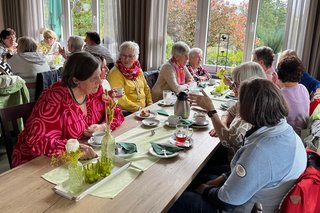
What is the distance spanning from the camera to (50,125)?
1.54 metres

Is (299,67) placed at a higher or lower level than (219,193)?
higher

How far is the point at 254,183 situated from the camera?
3.84 ft

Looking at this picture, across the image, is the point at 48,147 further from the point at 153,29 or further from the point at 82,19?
the point at 82,19

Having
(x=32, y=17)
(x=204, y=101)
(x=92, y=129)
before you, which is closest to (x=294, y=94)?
(x=204, y=101)

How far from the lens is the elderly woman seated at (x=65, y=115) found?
1.45 m

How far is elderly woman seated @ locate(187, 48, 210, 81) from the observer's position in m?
3.77

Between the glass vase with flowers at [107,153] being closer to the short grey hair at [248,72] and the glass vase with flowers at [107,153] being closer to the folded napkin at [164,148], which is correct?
the folded napkin at [164,148]

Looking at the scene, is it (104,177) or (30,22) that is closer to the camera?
(104,177)

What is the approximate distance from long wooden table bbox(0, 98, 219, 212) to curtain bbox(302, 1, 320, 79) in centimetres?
260


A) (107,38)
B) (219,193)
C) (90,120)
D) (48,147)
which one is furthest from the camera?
(107,38)

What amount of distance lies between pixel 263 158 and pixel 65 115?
1.05 m

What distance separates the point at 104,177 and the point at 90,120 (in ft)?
2.15

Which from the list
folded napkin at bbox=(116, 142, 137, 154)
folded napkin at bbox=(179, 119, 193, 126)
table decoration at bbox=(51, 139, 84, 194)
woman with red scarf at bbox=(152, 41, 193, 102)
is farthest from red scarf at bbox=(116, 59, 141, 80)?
table decoration at bbox=(51, 139, 84, 194)

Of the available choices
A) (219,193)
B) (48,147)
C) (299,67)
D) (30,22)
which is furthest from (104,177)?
(30,22)
